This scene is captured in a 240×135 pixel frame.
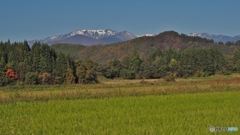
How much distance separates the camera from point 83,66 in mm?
89125

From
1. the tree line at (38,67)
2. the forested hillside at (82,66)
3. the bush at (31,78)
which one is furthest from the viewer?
the forested hillside at (82,66)

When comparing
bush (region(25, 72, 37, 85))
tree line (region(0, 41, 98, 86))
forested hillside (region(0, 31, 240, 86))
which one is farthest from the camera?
forested hillside (region(0, 31, 240, 86))

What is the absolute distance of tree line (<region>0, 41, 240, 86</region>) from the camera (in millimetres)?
86125

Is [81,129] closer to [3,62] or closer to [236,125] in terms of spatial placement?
[236,125]

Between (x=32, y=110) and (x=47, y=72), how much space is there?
72.2 metres

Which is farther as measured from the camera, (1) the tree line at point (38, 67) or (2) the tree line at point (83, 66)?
(2) the tree line at point (83, 66)

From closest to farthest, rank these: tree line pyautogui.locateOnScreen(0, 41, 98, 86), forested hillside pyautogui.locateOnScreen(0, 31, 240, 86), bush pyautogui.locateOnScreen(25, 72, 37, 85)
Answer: bush pyautogui.locateOnScreen(25, 72, 37, 85) → tree line pyautogui.locateOnScreen(0, 41, 98, 86) → forested hillside pyautogui.locateOnScreen(0, 31, 240, 86)

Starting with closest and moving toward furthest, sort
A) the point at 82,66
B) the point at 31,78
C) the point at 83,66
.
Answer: the point at 31,78 → the point at 82,66 → the point at 83,66

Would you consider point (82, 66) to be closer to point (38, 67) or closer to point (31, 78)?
point (38, 67)

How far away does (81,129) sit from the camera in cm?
1377

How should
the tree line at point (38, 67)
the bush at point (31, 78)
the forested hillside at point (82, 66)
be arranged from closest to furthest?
the bush at point (31, 78) → the tree line at point (38, 67) → the forested hillside at point (82, 66)

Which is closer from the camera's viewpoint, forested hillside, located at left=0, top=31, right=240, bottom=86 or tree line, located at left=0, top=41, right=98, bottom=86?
tree line, located at left=0, top=41, right=98, bottom=86

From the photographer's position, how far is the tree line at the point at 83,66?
8612 cm

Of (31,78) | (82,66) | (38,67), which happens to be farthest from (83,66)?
(31,78)
